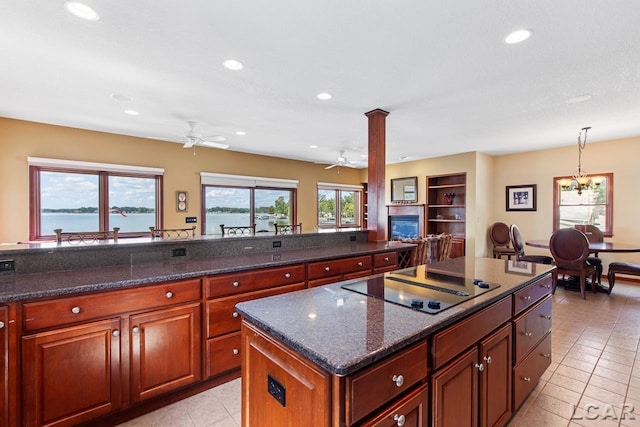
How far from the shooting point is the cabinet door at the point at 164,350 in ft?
6.16

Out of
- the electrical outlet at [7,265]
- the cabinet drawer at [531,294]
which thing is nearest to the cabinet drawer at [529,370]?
the cabinet drawer at [531,294]

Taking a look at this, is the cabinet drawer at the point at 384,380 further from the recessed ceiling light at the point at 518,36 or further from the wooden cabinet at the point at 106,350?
the recessed ceiling light at the point at 518,36

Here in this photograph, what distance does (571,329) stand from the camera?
3311 mm

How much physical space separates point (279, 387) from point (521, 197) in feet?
24.2

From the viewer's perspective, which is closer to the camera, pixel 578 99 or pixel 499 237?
pixel 578 99

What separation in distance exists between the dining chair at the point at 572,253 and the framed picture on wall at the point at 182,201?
660 centimetres

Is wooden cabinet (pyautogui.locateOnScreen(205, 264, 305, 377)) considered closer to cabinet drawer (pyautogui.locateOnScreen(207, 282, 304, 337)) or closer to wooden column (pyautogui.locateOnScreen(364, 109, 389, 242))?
cabinet drawer (pyautogui.locateOnScreen(207, 282, 304, 337))

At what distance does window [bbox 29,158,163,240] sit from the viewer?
15.4 ft

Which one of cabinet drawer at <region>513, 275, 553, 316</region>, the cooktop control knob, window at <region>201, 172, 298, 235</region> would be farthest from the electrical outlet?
window at <region>201, 172, 298, 235</region>

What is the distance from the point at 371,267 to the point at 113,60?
3.22 m

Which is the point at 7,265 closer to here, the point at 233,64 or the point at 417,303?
the point at 233,64

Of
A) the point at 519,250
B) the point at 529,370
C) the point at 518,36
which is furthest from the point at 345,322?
the point at 519,250

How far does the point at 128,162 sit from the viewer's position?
17.6ft

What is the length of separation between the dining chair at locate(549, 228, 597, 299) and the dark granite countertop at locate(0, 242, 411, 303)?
411 centimetres
